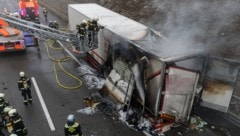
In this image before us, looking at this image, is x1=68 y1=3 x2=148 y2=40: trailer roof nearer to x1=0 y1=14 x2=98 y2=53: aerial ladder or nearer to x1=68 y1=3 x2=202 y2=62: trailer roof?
x1=68 y1=3 x2=202 y2=62: trailer roof

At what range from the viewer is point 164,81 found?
8219mm

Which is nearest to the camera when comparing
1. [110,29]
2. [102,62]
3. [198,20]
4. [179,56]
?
[179,56]

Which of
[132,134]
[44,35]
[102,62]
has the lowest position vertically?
[132,134]

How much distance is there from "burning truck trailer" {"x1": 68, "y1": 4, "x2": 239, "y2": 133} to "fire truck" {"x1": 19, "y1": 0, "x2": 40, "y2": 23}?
10.5 meters

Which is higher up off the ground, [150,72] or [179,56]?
[179,56]

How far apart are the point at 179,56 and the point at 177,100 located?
143cm

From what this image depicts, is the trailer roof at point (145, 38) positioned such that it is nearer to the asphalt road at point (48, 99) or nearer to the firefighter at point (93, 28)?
the firefighter at point (93, 28)

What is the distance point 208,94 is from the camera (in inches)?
359

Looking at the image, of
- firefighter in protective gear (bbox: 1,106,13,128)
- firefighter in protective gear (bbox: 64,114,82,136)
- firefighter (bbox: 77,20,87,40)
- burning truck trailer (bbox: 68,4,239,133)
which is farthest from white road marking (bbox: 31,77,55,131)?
firefighter (bbox: 77,20,87,40)

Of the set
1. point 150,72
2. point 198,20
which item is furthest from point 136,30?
point 198,20

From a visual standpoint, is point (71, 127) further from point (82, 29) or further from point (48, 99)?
point (82, 29)

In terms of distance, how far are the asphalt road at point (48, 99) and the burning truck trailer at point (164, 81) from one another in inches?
36.8

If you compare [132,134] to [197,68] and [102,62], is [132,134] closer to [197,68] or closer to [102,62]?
[197,68]

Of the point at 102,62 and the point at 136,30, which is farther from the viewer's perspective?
the point at 102,62
